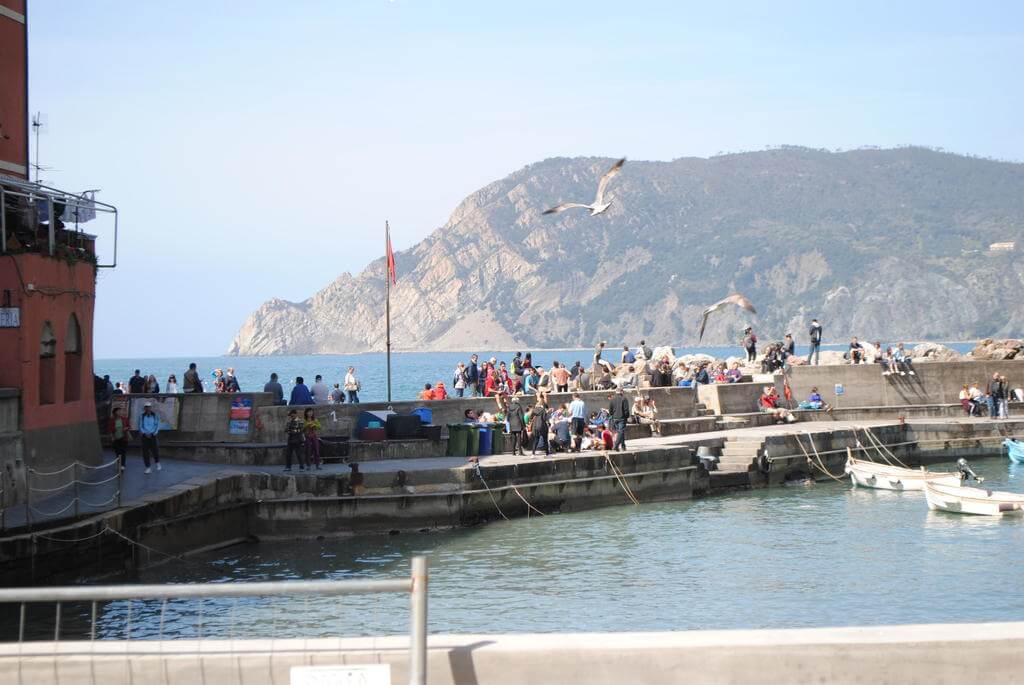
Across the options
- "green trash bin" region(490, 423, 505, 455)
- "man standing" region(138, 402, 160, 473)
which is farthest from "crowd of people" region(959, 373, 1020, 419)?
"man standing" region(138, 402, 160, 473)

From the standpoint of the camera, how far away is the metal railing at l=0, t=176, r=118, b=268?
2244 cm

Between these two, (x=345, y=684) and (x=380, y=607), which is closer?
(x=345, y=684)

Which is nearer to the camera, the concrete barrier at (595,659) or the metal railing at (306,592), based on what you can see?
the metal railing at (306,592)

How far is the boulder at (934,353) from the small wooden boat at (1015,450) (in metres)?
10.4

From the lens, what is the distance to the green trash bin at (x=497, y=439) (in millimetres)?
31656

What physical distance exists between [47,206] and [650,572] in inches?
559

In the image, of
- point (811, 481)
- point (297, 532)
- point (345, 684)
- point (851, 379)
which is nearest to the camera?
point (345, 684)

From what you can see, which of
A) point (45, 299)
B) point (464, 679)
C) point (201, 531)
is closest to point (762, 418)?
point (201, 531)

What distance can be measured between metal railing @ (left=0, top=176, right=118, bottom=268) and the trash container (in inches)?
412

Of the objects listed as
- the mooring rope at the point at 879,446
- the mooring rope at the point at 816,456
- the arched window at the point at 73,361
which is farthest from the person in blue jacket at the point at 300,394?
the mooring rope at the point at 879,446

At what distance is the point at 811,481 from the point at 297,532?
660 inches

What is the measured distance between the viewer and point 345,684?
631cm

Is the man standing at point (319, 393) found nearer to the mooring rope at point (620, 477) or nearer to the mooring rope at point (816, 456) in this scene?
the mooring rope at point (620, 477)

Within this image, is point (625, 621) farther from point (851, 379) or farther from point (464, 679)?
point (851, 379)
